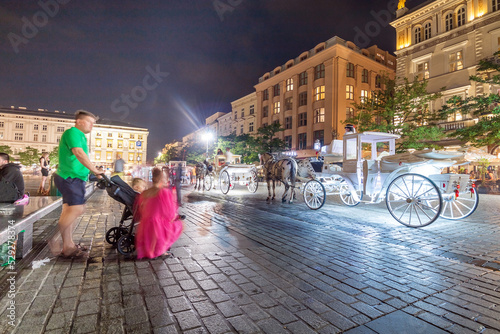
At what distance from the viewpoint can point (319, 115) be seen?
3662 centimetres

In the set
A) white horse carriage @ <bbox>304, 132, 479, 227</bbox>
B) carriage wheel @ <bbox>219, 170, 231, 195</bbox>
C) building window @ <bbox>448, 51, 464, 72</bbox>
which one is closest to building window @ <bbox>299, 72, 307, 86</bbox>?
building window @ <bbox>448, 51, 464, 72</bbox>

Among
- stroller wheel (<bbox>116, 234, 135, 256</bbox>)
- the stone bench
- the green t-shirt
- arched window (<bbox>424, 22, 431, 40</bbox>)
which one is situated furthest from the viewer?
arched window (<bbox>424, 22, 431, 40</bbox>)

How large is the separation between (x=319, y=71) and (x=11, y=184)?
3849cm

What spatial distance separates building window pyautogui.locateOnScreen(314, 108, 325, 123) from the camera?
118 ft

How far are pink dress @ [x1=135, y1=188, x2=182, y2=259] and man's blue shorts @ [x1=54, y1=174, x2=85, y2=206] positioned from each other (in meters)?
0.82

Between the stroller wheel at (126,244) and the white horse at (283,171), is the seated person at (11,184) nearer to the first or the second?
the stroller wheel at (126,244)

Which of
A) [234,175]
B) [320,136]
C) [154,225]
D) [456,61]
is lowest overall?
[154,225]

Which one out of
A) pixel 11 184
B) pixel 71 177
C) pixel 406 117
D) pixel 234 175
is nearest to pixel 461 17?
pixel 406 117

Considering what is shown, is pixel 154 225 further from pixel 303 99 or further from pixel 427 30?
pixel 303 99

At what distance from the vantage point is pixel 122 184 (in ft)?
12.6

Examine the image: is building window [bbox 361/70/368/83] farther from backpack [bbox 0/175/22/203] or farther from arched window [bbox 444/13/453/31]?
backpack [bbox 0/175/22/203]

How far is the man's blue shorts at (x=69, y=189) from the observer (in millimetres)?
3600

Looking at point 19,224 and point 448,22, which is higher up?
point 448,22

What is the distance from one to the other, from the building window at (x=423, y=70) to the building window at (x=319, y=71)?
38.5 feet
